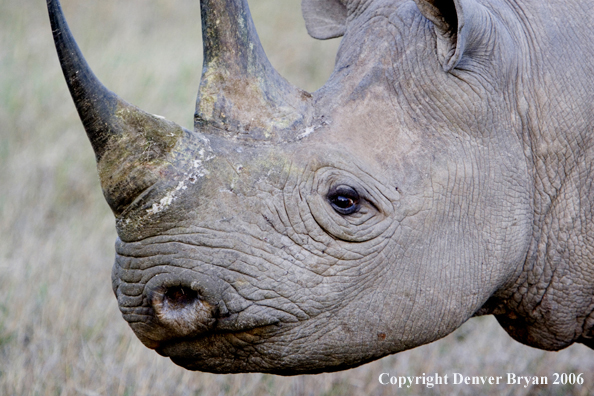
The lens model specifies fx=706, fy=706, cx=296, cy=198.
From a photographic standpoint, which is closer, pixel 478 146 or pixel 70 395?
pixel 478 146

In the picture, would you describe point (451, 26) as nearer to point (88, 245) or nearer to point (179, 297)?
point (179, 297)

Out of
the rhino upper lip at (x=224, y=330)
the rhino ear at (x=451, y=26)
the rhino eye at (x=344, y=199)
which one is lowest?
the rhino upper lip at (x=224, y=330)

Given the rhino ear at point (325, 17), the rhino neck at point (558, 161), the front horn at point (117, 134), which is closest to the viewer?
the front horn at point (117, 134)

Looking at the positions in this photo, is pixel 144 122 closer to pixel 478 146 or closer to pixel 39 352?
pixel 478 146

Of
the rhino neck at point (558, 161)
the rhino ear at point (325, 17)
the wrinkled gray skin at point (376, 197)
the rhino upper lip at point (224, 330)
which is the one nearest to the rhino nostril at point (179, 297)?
the wrinkled gray skin at point (376, 197)

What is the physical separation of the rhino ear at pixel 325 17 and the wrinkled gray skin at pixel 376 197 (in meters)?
0.65

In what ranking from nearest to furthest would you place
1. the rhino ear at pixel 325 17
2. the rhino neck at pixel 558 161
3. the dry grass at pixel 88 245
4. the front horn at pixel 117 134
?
the front horn at pixel 117 134, the rhino neck at pixel 558 161, the rhino ear at pixel 325 17, the dry grass at pixel 88 245

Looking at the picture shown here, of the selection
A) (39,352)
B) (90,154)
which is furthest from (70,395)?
(90,154)

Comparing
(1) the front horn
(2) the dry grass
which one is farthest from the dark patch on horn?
(2) the dry grass

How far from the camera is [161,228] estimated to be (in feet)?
8.75

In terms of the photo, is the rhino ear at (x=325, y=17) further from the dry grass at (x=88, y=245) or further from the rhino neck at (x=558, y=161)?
the dry grass at (x=88, y=245)

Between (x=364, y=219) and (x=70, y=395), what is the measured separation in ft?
7.19

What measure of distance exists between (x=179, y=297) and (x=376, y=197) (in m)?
0.88

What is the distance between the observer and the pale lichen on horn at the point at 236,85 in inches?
113
